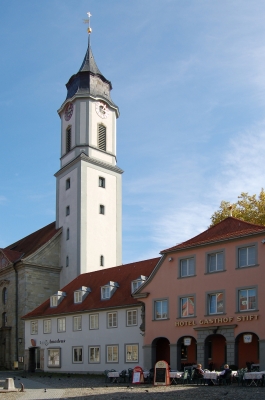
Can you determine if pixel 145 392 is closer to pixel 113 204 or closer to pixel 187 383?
pixel 187 383

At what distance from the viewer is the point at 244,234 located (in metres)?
32.4

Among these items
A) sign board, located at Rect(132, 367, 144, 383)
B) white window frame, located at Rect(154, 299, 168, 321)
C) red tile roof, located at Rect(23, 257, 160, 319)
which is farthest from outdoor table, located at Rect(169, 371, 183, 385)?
red tile roof, located at Rect(23, 257, 160, 319)

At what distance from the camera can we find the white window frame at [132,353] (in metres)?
38.7

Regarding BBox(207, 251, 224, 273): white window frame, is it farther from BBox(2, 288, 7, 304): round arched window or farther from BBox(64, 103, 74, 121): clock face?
BBox(64, 103, 74, 121): clock face

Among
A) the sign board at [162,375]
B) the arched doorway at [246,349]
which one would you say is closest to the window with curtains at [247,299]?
the arched doorway at [246,349]

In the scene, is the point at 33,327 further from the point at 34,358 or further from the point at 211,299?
Result: the point at 211,299

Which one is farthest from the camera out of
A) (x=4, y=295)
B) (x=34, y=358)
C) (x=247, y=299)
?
(x=4, y=295)

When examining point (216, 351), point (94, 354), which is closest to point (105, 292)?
point (94, 354)

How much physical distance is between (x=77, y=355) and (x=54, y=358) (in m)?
3.17

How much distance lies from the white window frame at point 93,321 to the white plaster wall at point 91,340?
284 mm

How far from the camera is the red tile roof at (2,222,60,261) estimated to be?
59494mm

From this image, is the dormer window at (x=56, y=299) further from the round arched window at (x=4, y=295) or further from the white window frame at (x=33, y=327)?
the round arched window at (x=4, y=295)

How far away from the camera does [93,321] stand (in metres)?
43.1

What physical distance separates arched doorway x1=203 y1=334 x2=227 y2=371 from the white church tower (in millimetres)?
22758
